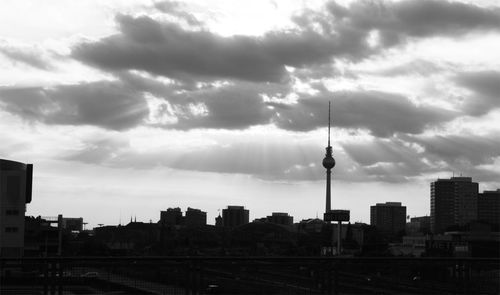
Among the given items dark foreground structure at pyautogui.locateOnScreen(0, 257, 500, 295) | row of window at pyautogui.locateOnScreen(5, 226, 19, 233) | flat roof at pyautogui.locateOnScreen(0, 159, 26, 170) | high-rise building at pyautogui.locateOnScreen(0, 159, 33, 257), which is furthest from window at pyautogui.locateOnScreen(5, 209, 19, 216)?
dark foreground structure at pyautogui.locateOnScreen(0, 257, 500, 295)

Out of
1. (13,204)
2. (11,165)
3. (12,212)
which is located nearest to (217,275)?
(12,212)

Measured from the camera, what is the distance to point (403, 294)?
57.1 ft

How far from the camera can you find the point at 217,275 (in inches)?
656

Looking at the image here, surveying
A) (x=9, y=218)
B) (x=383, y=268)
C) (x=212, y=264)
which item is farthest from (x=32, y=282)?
(x=9, y=218)

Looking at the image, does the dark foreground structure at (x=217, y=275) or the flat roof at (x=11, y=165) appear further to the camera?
the flat roof at (x=11, y=165)

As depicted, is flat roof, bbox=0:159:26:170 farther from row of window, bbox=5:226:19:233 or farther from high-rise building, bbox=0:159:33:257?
row of window, bbox=5:226:19:233

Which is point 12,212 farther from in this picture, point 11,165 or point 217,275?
point 217,275

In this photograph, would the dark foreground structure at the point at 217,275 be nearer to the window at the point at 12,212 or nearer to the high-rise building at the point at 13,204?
the high-rise building at the point at 13,204

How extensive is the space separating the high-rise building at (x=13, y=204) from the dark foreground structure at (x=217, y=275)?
93.9 metres

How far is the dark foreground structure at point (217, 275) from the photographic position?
16.3 meters

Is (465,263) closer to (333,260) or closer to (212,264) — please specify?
(333,260)

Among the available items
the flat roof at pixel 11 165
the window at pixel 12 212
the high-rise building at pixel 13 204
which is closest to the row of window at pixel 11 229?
the high-rise building at pixel 13 204

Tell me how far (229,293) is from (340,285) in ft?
8.86

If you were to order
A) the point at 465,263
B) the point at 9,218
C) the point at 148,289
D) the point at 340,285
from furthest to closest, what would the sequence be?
the point at 9,218 → the point at 465,263 → the point at 340,285 → the point at 148,289
